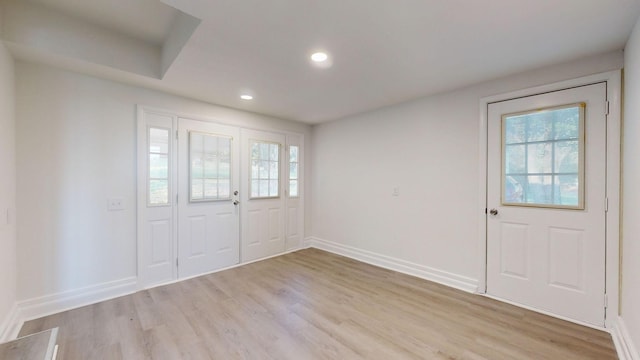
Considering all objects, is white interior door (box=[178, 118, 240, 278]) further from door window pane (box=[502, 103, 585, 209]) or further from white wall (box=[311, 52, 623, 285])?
door window pane (box=[502, 103, 585, 209])

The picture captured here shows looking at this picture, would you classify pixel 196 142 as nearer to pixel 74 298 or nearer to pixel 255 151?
pixel 255 151

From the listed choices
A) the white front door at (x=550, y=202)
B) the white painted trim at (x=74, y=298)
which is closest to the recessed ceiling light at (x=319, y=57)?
the white front door at (x=550, y=202)

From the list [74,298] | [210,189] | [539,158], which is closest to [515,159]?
[539,158]

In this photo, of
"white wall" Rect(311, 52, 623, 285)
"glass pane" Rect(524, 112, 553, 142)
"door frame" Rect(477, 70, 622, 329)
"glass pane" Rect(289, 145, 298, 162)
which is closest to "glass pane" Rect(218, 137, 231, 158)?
"glass pane" Rect(289, 145, 298, 162)

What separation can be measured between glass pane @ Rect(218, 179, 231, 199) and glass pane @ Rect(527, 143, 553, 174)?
370 cm

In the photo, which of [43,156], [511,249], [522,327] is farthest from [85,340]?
[511,249]

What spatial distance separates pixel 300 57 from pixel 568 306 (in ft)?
10.9

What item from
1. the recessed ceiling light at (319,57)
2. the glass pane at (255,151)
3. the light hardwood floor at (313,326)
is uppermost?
the recessed ceiling light at (319,57)

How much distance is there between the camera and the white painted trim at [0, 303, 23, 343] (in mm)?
2014

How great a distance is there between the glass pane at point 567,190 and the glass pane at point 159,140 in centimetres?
427

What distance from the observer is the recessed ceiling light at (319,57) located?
2266mm

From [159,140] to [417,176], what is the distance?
3335 millimetres

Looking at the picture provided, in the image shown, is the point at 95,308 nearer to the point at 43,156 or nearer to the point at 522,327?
the point at 43,156

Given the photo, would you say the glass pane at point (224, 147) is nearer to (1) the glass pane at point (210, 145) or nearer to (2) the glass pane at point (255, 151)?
(1) the glass pane at point (210, 145)
